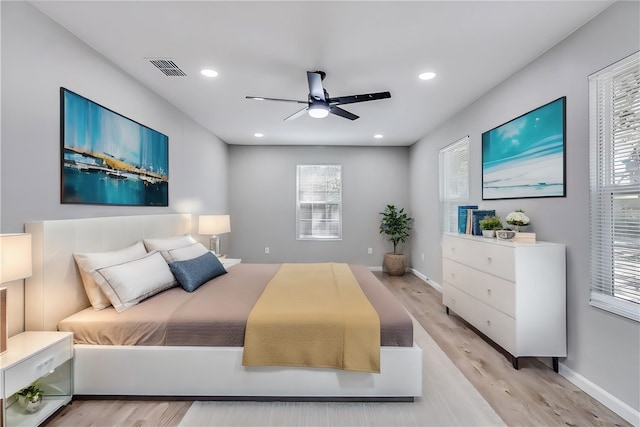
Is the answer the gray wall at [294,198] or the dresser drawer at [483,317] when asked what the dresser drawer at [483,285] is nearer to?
the dresser drawer at [483,317]

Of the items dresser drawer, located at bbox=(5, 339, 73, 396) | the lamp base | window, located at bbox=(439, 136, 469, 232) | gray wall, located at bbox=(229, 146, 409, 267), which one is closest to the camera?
dresser drawer, located at bbox=(5, 339, 73, 396)

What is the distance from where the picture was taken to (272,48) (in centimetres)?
236

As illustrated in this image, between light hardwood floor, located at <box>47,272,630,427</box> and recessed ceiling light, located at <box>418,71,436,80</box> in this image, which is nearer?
light hardwood floor, located at <box>47,272,630,427</box>

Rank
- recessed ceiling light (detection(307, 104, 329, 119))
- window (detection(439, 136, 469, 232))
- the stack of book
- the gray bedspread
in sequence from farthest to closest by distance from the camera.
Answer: window (detection(439, 136, 469, 232)), the stack of book, recessed ceiling light (detection(307, 104, 329, 119)), the gray bedspread

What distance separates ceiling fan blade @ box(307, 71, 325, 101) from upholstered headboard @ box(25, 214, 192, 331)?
208 centimetres

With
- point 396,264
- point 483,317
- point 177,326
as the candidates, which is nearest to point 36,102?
point 177,326

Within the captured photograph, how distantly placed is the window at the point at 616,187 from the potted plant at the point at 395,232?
3510 mm

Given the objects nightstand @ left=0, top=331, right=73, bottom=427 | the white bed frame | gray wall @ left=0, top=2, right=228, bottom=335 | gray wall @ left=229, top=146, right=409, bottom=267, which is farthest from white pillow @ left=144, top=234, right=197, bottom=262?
gray wall @ left=229, top=146, right=409, bottom=267

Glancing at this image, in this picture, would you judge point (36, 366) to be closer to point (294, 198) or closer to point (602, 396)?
point (602, 396)

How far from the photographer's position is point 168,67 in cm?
268

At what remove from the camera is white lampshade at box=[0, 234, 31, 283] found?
4.95 ft

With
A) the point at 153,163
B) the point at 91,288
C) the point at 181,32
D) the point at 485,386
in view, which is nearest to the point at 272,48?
the point at 181,32

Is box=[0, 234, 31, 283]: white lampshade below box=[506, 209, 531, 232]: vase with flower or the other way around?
below

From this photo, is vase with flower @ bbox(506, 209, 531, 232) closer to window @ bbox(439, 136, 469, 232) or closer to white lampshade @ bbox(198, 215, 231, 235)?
window @ bbox(439, 136, 469, 232)
